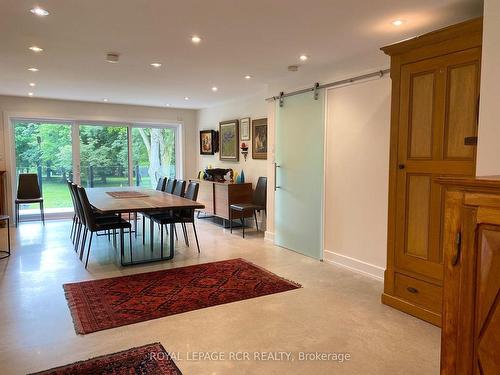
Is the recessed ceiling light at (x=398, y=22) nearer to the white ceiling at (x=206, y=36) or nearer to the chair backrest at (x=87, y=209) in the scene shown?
the white ceiling at (x=206, y=36)

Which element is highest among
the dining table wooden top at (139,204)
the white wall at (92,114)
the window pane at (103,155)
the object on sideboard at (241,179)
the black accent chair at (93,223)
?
the white wall at (92,114)

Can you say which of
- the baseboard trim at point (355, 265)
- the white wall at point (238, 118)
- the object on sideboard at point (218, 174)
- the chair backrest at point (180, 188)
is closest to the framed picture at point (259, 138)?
the white wall at point (238, 118)

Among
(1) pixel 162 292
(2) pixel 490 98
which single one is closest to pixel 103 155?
(1) pixel 162 292

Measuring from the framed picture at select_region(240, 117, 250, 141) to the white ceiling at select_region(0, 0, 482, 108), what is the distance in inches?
46.7

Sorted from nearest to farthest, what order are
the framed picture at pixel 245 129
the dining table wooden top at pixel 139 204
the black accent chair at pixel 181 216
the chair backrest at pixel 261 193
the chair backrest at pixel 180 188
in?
the dining table wooden top at pixel 139 204, the black accent chair at pixel 181 216, the chair backrest at pixel 180 188, the chair backrest at pixel 261 193, the framed picture at pixel 245 129

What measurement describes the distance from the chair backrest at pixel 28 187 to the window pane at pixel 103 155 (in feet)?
2.91

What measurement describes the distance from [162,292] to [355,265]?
6.89 feet

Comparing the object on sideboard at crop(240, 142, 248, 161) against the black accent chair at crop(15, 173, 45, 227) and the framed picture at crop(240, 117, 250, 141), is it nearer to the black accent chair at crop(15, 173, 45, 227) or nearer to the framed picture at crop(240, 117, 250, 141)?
the framed picture at crop(240, 117, 250, 141)

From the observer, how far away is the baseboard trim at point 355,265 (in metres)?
3.78

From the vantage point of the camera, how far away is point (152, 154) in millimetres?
8305

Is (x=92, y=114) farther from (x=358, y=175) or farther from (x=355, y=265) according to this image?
(x=355, y=265)

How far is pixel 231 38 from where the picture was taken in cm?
335

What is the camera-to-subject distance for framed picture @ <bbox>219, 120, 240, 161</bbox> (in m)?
6.81

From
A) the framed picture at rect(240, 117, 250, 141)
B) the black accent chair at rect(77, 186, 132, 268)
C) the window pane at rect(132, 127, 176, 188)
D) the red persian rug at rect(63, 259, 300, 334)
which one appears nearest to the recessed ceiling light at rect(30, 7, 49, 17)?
the black accent chair at rect(77, 186, 132, 268)
